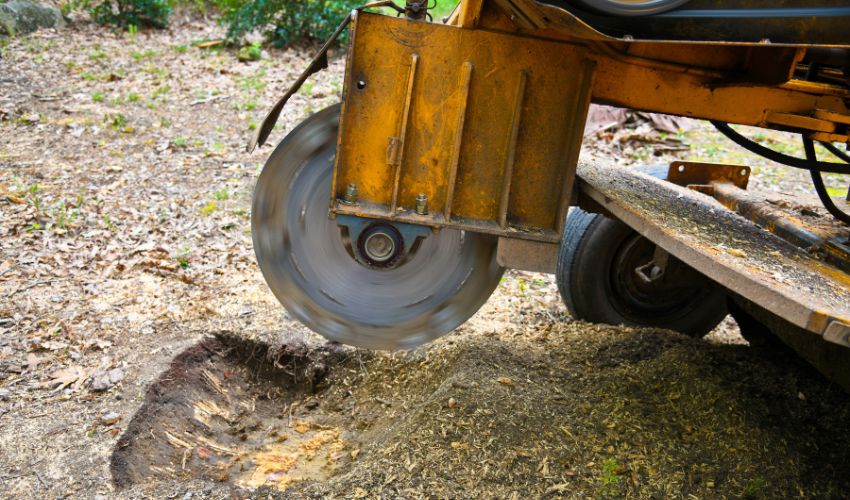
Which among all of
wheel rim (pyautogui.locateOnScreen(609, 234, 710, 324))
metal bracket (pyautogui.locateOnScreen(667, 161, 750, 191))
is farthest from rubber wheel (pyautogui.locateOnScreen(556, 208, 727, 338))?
metal bracket (pyautogui.locateOnScreen(667, 161, 750, 191))

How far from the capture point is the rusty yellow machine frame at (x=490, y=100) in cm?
271

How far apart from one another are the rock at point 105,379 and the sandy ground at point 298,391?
0.01 meters

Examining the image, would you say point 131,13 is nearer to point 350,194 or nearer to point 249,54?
point 249,54

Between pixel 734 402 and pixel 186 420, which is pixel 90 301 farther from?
pixel 734 402

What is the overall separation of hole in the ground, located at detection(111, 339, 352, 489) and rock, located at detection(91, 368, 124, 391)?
189 millimetres

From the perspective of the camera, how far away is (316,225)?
3094mm

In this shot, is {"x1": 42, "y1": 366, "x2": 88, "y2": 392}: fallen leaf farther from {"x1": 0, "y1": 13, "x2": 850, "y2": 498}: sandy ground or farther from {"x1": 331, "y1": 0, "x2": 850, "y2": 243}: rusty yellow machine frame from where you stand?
{"x1": 331, "y1": 0, "x2": 850, "y2": 243}: rusty yellow machine frame

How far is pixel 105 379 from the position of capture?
10.9ft

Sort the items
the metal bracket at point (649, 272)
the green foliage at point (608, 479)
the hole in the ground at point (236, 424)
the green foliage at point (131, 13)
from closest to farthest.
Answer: the green foliage at point (608, 479) → the hole in the ground at point (236, 424) → the metal bracket at point (649, 272) → the green foliage at point (131, 13)

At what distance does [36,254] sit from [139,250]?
570mm

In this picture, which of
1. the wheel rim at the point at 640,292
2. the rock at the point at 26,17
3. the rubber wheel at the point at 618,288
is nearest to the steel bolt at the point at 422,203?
the rubber wheel at the point at 618,288

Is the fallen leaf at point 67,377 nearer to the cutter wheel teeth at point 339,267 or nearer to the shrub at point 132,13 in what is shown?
the cutter wheel teeth at point 339,267

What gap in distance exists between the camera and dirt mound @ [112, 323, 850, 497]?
2.78 metres

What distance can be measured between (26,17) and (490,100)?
26.3 feet
